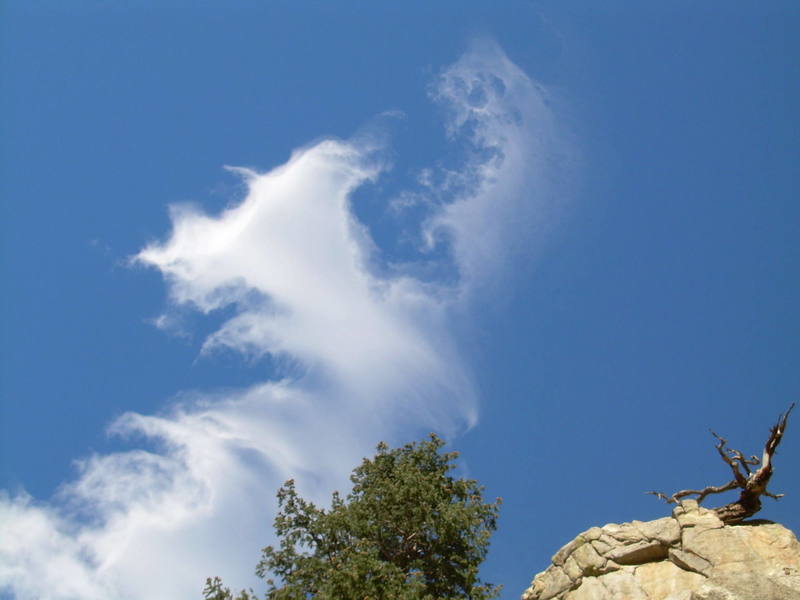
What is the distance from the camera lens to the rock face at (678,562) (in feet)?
93.9

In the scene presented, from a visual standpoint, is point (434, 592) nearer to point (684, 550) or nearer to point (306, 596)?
point (306, 596)

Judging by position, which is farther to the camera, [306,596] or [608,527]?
[608,527]

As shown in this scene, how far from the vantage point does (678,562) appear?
107 feet

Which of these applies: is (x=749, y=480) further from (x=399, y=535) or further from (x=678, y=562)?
(x=399, y=535)

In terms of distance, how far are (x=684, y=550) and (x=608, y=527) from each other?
529 centimetres

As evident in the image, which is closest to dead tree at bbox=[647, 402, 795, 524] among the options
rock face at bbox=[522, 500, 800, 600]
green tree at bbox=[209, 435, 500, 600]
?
rock face at bbox=[522, 500, 800, 600]

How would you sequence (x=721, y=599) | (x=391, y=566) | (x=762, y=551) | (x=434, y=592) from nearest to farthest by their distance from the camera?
(x=721, y=599)
(x=762, y=551)
(x=391, y=566)
(x=434, y=592)

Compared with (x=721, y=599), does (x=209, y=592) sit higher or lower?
higher

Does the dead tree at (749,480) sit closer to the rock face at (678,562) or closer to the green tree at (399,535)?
the rock face at (678,562)

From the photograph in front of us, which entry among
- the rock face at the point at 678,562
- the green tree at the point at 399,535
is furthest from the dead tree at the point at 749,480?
the green tree at the point at 399,535

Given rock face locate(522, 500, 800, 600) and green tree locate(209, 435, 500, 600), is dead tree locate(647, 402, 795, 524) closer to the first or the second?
rock face locate(522, 500, 800, 600)

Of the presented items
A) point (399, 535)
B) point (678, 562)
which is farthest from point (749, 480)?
point (399, 535)

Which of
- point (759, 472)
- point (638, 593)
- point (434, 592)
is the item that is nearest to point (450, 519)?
point (434, 592)

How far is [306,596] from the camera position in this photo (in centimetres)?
3462
